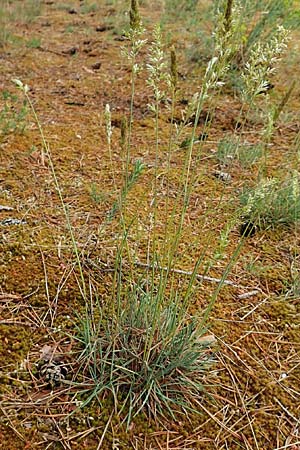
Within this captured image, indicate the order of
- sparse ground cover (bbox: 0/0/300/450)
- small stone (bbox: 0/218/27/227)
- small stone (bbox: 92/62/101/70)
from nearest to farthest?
sparse ground cover (bbox: 0/0/300/450) < small stone (bbox: 0/218/27/227) < small stone (bbox: 92/62/101/70)

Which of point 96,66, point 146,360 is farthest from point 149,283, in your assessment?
point 96,66

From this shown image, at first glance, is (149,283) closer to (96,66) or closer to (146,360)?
(146,360)

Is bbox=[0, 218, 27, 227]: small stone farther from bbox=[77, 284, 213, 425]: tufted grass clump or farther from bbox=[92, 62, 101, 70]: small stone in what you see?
bbox=[92, 62, 101, 70]: small stone

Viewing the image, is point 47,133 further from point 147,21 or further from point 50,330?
point 147,21

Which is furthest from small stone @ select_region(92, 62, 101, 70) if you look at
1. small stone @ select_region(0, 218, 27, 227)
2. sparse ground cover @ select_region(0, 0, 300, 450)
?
small stone @ select_region(0, 218, 27, 227)

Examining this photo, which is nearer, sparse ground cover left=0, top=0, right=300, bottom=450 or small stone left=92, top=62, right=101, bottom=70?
sparse ground cover left=0, top=0, right=300, bottom=450

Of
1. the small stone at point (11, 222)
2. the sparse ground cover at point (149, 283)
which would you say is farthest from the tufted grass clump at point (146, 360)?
the small stone at point (11, 222)

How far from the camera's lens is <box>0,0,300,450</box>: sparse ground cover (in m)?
1.30

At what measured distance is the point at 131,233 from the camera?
2.01 meters

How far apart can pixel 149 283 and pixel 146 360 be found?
1.33ft

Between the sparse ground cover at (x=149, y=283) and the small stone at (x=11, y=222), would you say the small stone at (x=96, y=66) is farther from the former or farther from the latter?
the small stone at (x=11, y=222)

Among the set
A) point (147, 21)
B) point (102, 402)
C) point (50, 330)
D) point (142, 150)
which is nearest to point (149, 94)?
point (142, 150)

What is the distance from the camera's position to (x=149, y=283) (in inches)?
67.5

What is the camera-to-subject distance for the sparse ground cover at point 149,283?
1.30 metres
